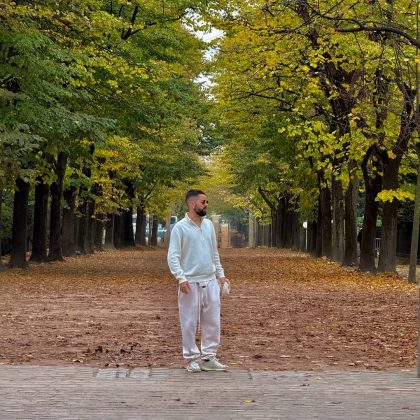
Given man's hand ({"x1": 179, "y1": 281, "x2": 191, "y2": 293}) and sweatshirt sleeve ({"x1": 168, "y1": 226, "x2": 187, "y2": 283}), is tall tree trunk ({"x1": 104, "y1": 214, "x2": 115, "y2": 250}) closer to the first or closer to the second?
sweatshirt sleeve ({"x1": 168, "y1": 226, "x2": 187, "y2": 283})

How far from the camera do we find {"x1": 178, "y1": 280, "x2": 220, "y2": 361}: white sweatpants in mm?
9469

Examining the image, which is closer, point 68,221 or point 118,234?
point 68,221

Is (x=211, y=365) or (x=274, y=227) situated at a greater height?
(x=274, y=227)

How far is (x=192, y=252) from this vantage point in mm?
9594

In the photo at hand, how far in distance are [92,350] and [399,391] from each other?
13.0 feet

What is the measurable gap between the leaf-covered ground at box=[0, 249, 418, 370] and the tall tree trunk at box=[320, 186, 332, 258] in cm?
1402

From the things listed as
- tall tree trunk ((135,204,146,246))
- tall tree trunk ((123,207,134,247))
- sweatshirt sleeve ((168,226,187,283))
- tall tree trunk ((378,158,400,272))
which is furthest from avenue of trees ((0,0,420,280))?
tall tree trunk ((135,204,146,246))

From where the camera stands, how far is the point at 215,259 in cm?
979

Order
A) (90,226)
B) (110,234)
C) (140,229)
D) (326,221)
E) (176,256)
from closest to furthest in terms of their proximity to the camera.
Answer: (176,256)
(326,221)
(90,226)
(110,234)
(140,229)

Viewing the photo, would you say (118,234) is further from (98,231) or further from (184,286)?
(184,286)

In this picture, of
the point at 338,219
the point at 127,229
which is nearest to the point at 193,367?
the point at 338,219

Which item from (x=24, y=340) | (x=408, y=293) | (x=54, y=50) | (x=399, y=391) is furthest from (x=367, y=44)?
(x=399, y=391)

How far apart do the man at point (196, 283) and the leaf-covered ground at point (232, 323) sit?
56cm

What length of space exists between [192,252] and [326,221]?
30.8m
